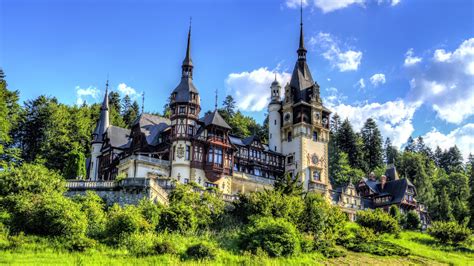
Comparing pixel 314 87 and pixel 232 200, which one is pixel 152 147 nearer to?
pixel 232 200

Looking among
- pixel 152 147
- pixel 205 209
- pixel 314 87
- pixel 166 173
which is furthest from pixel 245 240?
pixel 314 87

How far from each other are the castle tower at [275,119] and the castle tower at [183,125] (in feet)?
50.5

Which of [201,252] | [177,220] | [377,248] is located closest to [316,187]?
[377,248]

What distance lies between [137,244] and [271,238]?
9.67 meters

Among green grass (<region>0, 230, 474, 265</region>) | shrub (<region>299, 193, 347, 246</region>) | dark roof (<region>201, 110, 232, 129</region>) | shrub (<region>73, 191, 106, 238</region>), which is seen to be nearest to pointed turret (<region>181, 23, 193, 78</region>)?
dark roof (<region>201, 110, 232, 129</region>)

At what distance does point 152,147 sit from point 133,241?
2653 cm

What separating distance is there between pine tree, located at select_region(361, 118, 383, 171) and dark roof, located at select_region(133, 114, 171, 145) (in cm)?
5791

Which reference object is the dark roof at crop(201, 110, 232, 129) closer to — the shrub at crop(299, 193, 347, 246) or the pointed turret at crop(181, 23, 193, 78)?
the pointed turret at crop(181, 23, 193, 78)

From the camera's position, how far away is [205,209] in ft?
159

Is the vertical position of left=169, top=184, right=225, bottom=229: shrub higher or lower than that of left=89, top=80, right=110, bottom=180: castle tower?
lower

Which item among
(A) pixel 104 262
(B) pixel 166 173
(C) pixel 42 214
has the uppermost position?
(B) pixel 166 173

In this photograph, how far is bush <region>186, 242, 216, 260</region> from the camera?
39750mm

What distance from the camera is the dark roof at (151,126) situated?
2611 inches

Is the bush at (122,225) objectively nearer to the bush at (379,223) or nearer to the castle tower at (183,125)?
the castle tower at (183,125)
